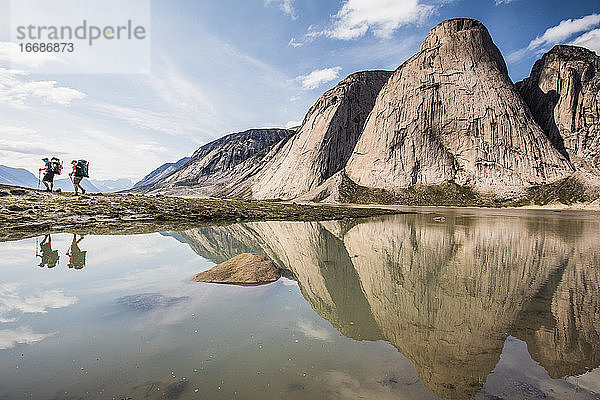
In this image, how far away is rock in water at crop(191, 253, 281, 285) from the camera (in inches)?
413

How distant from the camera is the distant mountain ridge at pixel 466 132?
73.5 m

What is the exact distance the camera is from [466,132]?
8019cm

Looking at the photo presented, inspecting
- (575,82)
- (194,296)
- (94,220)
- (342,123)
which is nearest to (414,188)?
(342,123)

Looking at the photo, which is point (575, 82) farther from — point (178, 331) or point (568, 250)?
point (178, 331)

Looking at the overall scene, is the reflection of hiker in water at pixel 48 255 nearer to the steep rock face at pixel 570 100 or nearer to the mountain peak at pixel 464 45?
the mountain peak at pixel 464 45

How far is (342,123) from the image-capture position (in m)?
102

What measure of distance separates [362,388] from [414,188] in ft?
263

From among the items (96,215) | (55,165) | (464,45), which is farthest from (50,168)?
(464,45)

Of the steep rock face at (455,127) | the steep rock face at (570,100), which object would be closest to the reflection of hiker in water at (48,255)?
the steep rock face at (455,127)

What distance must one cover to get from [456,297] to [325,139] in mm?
93864

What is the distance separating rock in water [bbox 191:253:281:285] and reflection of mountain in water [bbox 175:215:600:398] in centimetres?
108

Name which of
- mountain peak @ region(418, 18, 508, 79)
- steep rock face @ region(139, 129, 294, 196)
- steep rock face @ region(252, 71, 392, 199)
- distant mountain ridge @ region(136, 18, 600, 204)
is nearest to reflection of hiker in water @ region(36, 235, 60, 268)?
distant mountain ridge @ region(136, 18, 600, 204)

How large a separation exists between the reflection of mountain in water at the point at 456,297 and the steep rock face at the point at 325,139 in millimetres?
78807

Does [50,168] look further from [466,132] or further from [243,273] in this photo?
[466,132]
